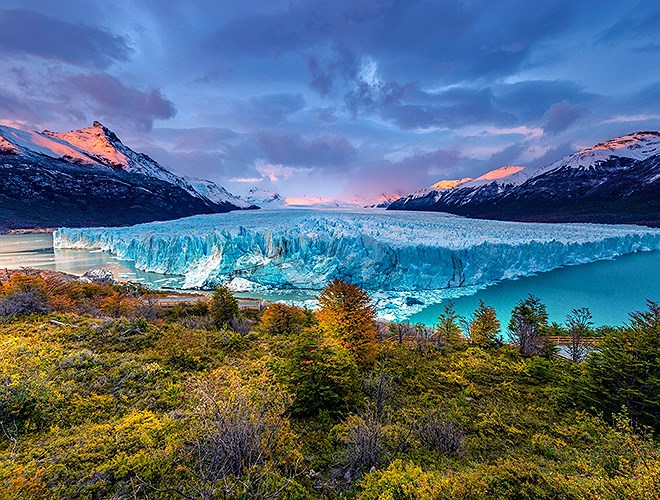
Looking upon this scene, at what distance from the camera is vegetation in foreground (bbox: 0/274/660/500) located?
9.73 feet

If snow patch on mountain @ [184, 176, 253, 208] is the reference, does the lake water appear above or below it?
below

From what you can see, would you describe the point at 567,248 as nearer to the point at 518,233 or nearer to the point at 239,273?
the point at 518,233

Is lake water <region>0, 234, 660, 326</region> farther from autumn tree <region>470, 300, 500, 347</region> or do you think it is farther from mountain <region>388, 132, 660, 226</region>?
mountain <region>388, 132, 660, 226</region>

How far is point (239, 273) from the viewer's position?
24547 millimetres

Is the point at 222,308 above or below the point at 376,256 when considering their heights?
below

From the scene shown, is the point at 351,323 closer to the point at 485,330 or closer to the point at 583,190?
the point at 485,330

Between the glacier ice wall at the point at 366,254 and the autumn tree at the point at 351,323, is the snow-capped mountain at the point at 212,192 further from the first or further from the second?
the autumn tree at the point at 351,323

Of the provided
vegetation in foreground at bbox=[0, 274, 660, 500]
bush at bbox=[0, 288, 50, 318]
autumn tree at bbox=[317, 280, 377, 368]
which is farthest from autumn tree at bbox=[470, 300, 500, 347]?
bush at bbox=[0, 288, 50, 318]

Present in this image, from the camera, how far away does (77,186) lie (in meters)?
77.5

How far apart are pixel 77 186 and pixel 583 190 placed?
133 metres

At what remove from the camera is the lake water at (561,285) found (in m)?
17.1

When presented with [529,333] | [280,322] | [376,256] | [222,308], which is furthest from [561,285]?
[222,308]

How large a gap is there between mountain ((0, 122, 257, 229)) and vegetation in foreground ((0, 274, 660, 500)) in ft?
255

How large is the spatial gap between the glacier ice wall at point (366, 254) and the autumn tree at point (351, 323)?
14.7 metres
